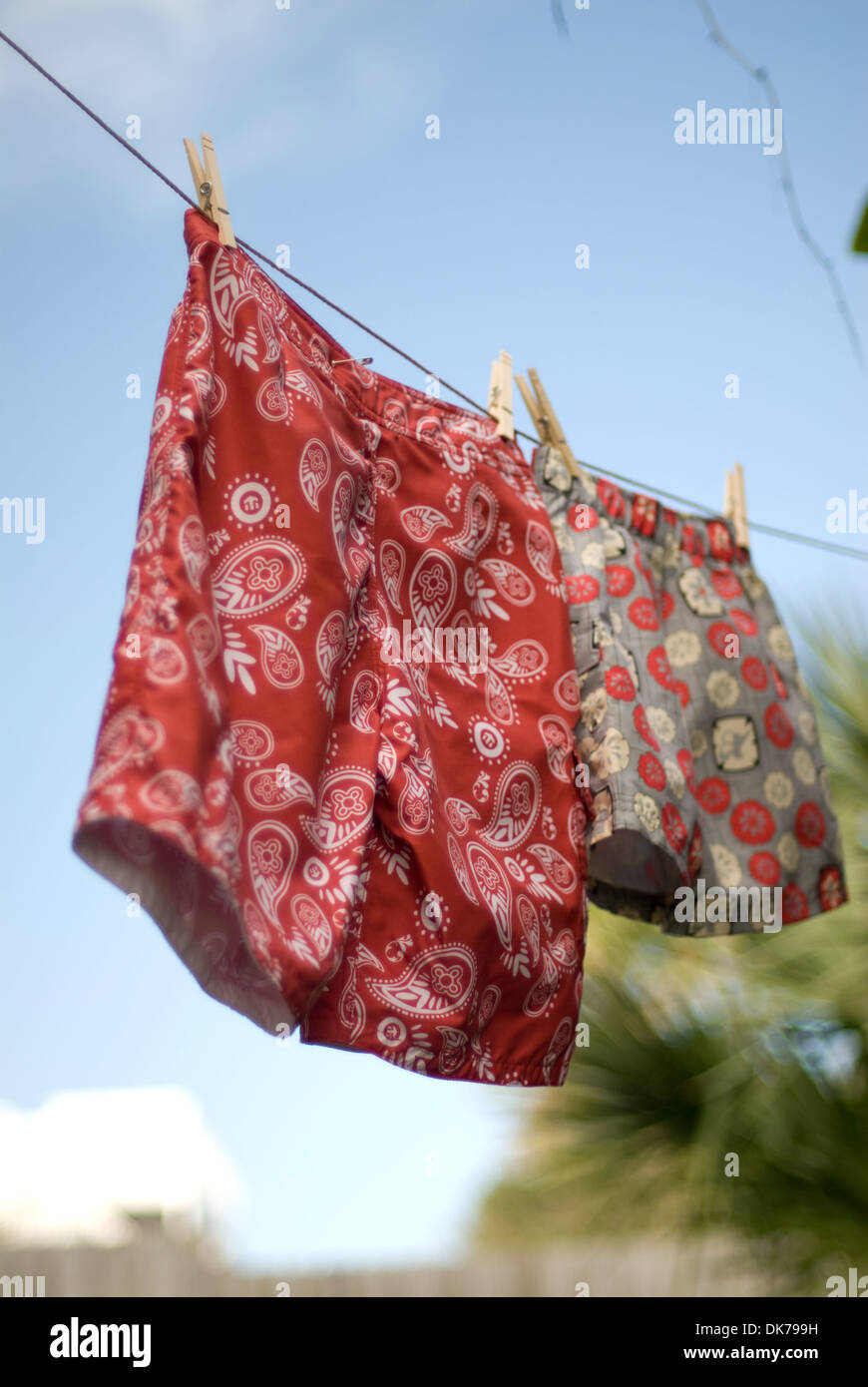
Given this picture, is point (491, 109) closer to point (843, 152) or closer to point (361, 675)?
point (843, 152)

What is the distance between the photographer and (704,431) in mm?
2723

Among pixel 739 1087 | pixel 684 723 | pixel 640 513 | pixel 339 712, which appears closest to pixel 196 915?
pixel 339 712

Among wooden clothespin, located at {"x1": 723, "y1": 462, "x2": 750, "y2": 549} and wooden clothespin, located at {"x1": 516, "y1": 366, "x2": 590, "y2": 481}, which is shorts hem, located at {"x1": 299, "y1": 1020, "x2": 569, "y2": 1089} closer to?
wooden clothespin, located at {"x1": 516, "y1": 366, "x2": 590, "y2": 481}

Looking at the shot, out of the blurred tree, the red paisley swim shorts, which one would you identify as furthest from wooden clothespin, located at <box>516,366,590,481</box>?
the blurred tree

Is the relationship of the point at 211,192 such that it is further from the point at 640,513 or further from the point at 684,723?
the point at 684,723

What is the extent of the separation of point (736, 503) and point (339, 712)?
0.83 metres

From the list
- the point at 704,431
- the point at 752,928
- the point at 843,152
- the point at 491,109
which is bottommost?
the point at 752,928

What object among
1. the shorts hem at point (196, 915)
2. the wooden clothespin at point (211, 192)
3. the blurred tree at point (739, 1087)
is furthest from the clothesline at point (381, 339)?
the shorts hem at point (196, 915)

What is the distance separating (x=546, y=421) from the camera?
1428 millimetres

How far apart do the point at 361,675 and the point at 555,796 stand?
0.25 metres

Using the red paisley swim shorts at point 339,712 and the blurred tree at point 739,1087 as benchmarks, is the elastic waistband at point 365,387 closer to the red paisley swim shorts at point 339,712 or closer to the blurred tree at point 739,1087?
the red paisley swim shorts at point 339,712

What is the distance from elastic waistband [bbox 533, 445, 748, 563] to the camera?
1414mm
